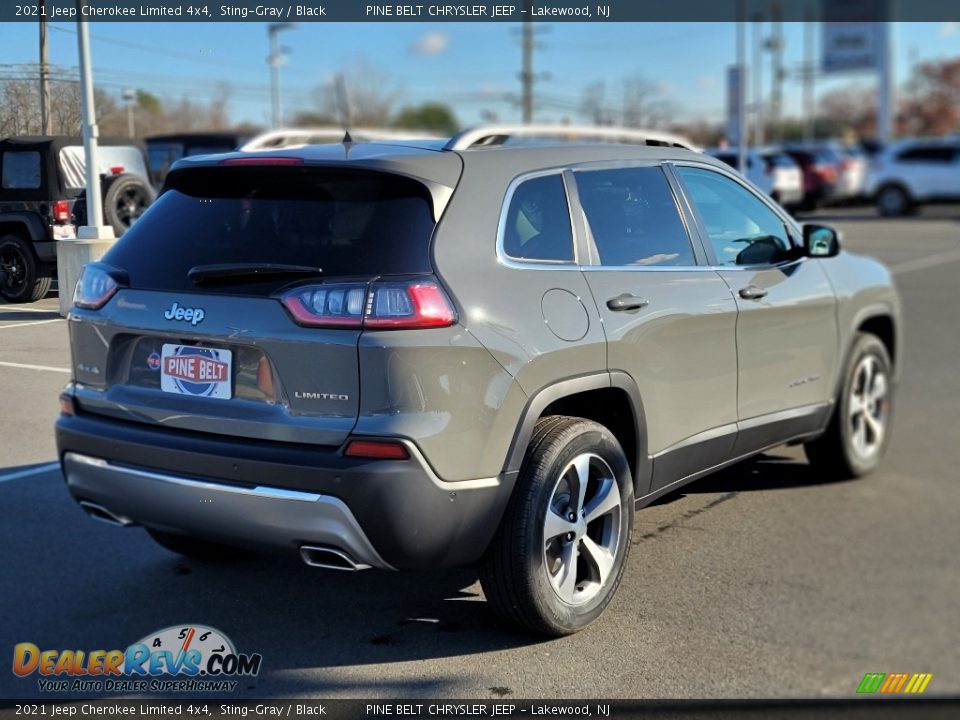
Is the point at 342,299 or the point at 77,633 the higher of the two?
the point at 342,299

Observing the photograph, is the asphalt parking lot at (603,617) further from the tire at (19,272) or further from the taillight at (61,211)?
the taillight at (61,211)

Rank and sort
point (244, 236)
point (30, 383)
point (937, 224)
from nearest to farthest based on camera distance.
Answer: point (244, 236) < point (30, 383) < point (937, 224)

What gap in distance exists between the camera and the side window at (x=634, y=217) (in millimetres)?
4242

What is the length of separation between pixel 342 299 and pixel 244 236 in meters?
0.54

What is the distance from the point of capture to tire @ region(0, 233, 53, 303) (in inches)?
159

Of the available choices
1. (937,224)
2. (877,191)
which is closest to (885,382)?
(937,224)

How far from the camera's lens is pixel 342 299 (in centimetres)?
342

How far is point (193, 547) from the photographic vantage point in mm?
4613

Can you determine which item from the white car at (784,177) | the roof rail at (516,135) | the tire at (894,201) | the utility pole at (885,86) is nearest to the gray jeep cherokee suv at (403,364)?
the roof rail at (516,135)

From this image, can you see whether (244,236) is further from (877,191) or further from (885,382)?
(877,191)

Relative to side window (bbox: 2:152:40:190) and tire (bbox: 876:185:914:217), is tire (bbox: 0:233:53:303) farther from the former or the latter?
tire (bbox: 876:185:914:217)

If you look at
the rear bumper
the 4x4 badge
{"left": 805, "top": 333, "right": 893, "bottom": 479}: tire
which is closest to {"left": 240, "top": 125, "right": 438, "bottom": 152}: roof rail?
the 4x4 badge

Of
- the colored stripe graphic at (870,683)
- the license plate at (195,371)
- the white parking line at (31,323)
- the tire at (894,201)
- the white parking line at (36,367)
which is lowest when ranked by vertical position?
the tire at (894,201)

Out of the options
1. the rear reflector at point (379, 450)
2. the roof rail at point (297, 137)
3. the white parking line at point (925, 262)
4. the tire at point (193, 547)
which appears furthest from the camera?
the white parking line at point (925, 262)
